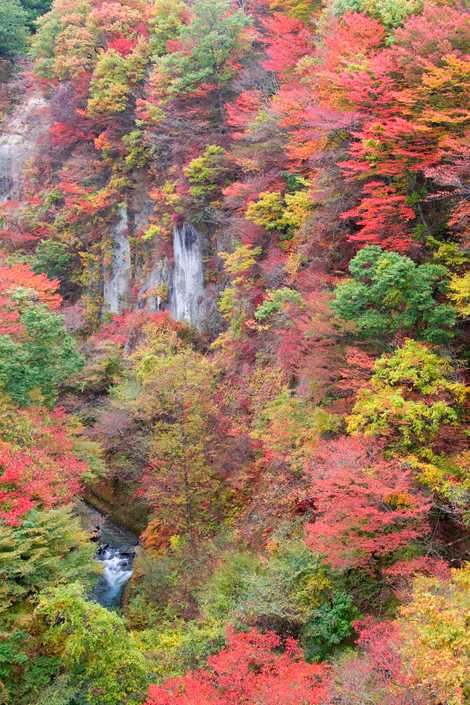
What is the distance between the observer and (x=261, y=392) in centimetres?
1942

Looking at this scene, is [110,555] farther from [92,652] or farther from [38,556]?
[92,652]

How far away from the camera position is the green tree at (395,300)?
12.1 metres

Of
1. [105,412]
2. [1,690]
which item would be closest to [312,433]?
[1,690]

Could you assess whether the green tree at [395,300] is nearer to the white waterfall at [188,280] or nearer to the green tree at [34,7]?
the white waterfall at [188,280]

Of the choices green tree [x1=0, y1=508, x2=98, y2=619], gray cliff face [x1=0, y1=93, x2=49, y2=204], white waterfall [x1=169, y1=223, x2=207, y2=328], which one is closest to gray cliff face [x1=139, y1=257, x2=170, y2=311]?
white waterfall [x1=169, y1=223, x2=207, y2=328]

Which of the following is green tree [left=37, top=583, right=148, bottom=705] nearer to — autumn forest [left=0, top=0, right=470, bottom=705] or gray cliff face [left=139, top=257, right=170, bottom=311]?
autumn forest [left=0, top=0, right=470, bottom=705]

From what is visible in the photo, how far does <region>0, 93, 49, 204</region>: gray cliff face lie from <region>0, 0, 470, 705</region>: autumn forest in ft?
30.2

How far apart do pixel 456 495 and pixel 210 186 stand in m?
19.1

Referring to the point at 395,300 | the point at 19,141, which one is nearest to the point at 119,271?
the point at 19,141

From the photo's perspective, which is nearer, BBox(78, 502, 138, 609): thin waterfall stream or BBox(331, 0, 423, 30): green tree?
BBox(331, 0, 423, 30): green tree

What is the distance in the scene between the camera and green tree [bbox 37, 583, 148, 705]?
35.8 ft

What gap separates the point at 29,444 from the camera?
1592 centimetres

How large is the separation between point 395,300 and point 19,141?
36690 millimetres

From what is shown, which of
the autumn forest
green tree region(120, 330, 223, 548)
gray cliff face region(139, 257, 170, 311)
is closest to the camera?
the autumn forest
